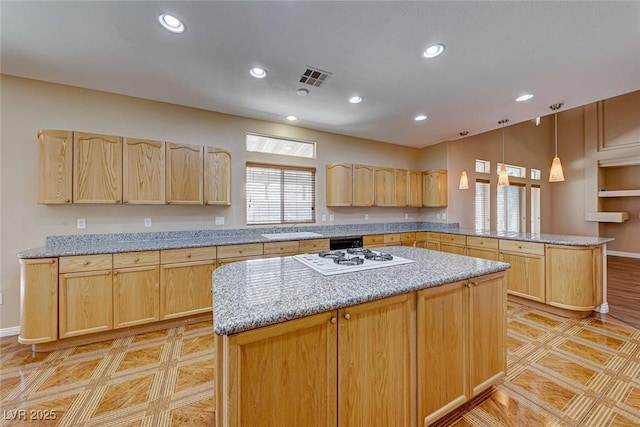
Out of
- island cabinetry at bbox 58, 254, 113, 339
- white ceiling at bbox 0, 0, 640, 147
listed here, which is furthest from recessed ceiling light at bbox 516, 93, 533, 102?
island cabinetry at bbox 58, 254, 113, 339

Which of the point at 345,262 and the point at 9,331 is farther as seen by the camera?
the point at 9,331

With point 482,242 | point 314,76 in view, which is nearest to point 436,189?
point 482,242

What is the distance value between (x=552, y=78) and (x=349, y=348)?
3400 millimetres

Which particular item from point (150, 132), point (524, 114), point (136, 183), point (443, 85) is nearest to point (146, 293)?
point (136, 183)

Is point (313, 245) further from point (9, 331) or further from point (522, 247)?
point (9, 331)

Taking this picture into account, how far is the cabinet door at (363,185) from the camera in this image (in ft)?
15.4

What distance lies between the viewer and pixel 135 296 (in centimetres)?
273

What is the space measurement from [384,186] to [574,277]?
116 inches

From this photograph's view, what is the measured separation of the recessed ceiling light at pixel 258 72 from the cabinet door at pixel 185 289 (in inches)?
85.7

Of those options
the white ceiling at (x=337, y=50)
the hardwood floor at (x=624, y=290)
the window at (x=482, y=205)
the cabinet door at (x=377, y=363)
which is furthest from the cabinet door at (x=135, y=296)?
the window at (x=482, y=205)

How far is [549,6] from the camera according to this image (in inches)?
68.5

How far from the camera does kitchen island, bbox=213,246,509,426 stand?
40.7 inches

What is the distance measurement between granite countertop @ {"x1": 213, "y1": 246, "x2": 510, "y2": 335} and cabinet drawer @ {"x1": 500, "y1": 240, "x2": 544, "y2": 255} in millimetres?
2119

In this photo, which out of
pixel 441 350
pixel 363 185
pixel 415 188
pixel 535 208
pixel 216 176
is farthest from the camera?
pixel 535 208
